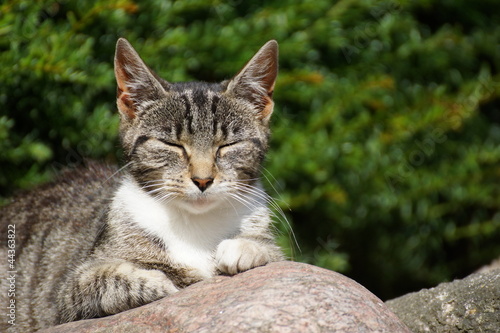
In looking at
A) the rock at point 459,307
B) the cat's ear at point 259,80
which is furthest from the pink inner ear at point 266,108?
the rock at point 459,307

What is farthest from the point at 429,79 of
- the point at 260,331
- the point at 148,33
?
the point at 260,331

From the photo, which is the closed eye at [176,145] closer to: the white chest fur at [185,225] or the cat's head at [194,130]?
the cat's head at [194,130]

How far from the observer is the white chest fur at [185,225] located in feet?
11.0

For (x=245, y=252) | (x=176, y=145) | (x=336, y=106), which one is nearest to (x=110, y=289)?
(x=245, y=252)

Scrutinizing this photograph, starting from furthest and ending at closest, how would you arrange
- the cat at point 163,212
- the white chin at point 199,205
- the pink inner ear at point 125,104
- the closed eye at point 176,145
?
the pink inner ear at point 125,104
the closed eye at point 176,145
the white chin at point 199,205
the cat at point 163,212

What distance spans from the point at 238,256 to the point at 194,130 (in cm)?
70

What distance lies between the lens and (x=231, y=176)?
11.1 ft

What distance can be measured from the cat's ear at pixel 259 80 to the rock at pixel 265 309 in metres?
1.05

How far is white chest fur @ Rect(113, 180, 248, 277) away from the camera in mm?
3352

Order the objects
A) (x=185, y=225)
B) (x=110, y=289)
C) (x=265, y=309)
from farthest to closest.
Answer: (x=185, y=225) < (x=110, y=289) < (x=265, y=309)

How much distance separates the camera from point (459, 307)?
3.52 meters

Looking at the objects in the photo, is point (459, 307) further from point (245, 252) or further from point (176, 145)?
point (176, 145)

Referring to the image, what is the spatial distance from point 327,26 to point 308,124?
0.76 metres

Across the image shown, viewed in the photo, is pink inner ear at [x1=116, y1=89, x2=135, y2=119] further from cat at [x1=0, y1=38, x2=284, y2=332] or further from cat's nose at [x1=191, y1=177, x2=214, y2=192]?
cat's nose at [x1=191, y1=177, x2=214, y2=192]
